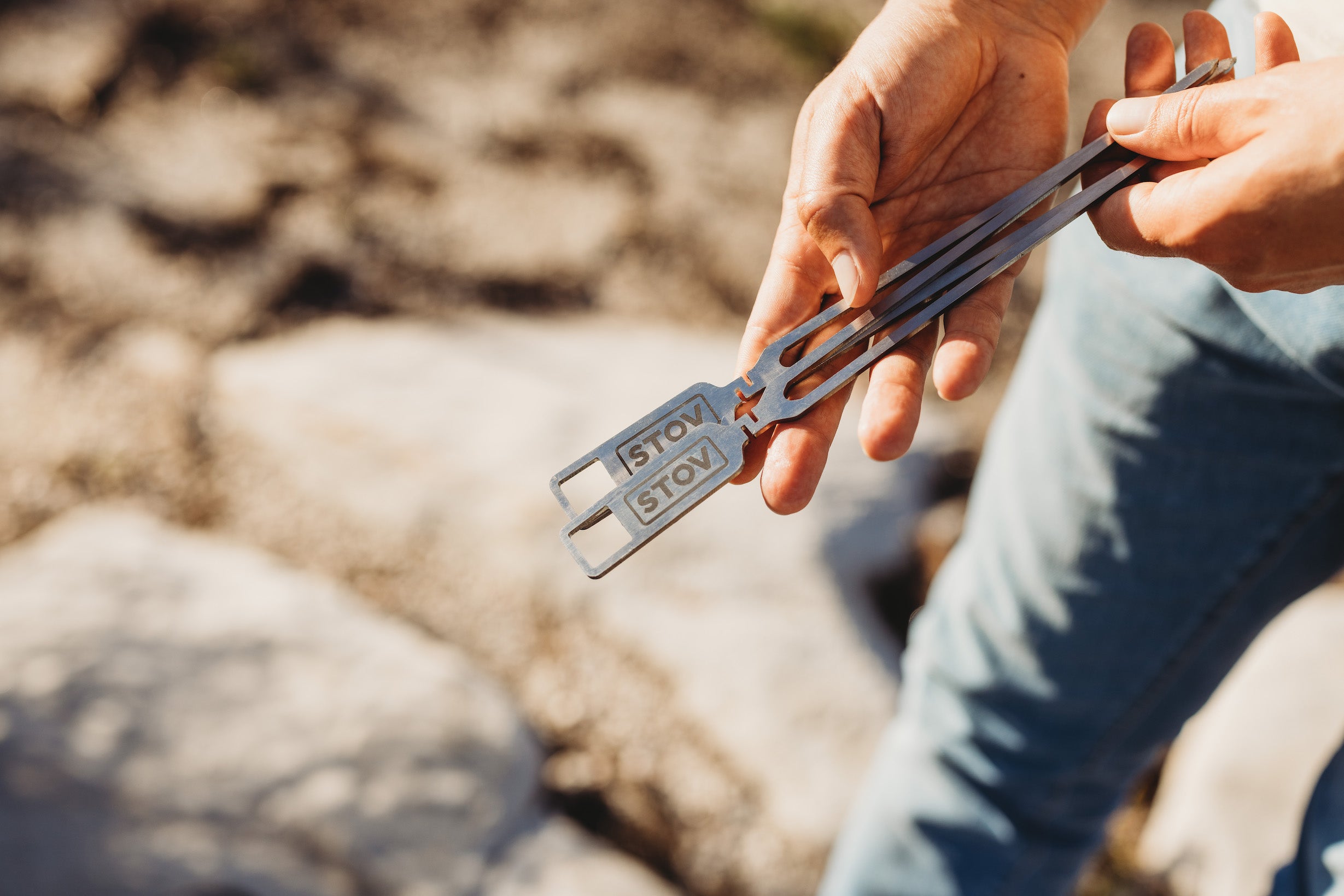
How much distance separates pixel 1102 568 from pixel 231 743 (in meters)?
1.90

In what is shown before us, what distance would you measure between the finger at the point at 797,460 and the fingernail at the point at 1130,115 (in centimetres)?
52

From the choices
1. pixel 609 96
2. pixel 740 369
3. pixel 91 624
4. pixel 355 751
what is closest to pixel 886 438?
pixel 740 369

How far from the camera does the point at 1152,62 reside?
4.57 ft

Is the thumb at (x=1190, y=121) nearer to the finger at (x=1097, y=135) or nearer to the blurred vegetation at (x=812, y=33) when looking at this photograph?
the finger at (x=1097, y=135)

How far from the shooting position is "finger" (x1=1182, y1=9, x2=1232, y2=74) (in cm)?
131

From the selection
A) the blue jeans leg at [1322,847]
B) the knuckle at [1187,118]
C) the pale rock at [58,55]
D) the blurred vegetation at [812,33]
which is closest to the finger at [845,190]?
the knuckle at [1187,118]

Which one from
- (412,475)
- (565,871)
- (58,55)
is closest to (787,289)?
(565,871)

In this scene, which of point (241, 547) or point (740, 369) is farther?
point (241, 547)

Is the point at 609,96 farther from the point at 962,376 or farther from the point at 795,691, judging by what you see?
the point at 962,376

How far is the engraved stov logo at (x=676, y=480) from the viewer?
1.25 meters

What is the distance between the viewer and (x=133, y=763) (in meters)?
2.00

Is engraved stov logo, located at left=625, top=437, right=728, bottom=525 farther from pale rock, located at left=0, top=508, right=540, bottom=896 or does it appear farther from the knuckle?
pale rock, located at left=0, top=508, right=540, bottom=896

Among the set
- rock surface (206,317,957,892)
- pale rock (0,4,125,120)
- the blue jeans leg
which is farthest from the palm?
pale rock (0,4,125,120)

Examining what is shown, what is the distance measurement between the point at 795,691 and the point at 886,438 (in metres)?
1.29
